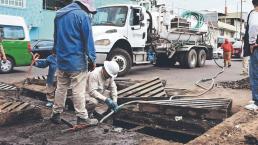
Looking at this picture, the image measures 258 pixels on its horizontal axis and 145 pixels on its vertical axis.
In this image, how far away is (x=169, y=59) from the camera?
18547mm

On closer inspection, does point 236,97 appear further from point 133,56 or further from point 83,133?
point 133,56

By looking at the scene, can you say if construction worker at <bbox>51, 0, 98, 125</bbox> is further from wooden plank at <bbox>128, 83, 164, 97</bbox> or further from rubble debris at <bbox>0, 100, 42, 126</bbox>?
wooden plank at <bbox>128, 83, 164, 97</bbox>

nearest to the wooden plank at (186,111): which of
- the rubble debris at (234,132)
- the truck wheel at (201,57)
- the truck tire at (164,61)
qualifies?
the rubble debris at (234,132)

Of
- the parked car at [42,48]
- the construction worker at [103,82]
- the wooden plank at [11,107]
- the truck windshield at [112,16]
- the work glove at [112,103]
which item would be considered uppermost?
the truck windshield at [112,16]

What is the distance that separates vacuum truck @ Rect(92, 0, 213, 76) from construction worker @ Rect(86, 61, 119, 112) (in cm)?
723

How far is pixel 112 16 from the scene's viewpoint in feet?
48.0

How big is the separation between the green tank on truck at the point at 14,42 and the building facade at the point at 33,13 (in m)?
9.56

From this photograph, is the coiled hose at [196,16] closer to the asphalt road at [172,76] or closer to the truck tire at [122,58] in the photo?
the asphalt road at [172,76]

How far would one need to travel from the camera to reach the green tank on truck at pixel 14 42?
15.0 metres

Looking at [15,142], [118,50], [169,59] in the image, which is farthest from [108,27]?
[15,142]

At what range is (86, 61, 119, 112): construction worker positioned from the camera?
19.2ft

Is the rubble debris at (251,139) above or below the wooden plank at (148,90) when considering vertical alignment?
below

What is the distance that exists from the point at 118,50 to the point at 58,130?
8.57 meters

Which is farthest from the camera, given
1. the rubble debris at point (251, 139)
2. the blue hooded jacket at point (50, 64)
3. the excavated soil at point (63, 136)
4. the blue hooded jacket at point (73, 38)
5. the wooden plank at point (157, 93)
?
the wooden plank at point (157, 93)
